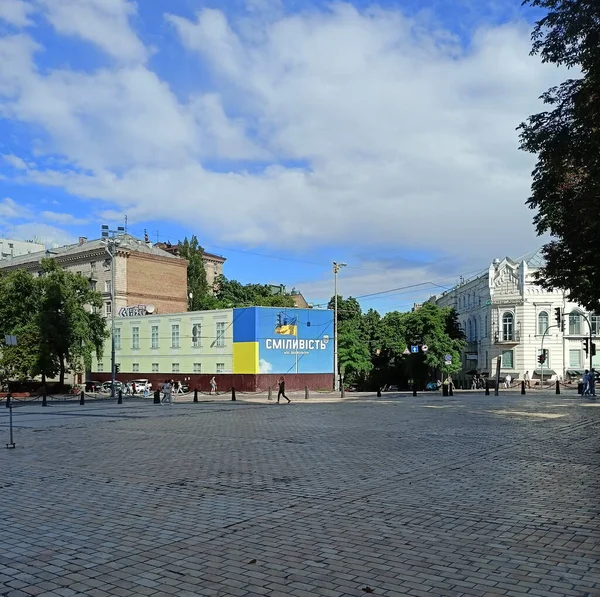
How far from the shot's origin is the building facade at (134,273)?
227 ft

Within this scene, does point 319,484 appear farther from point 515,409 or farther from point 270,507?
point 515,409

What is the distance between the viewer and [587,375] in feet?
126

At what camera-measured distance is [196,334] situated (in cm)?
5722

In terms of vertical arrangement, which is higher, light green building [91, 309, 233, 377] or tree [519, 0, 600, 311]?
tree [519, 0, 600, 311]

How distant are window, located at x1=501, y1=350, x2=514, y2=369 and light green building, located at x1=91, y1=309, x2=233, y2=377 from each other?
27110mm

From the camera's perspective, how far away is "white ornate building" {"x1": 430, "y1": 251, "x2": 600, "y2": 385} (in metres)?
60.4

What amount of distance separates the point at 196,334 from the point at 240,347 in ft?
17.8

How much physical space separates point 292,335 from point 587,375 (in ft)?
80.1

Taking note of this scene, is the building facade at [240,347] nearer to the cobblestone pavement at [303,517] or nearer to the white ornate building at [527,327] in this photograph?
the white ornate building at [527,327]

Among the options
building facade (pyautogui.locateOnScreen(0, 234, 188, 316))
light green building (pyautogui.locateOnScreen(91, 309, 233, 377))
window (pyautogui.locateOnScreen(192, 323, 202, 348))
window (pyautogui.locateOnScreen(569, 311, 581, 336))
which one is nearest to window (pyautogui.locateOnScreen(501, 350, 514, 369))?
window (pyautogui.locateOnScreen(569, 311, 581, 336))

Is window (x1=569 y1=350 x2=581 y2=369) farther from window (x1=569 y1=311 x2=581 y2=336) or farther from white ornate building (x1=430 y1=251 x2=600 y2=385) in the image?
window (x1=569 y1=311 x2=581 y2=336)

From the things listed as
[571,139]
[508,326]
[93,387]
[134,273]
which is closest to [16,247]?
[134,273]

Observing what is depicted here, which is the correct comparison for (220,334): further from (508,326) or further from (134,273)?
(508,326)

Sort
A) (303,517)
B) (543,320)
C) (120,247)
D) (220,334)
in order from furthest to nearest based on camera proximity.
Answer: (120,247) → (543,320) → (220,334) → (303,517)
